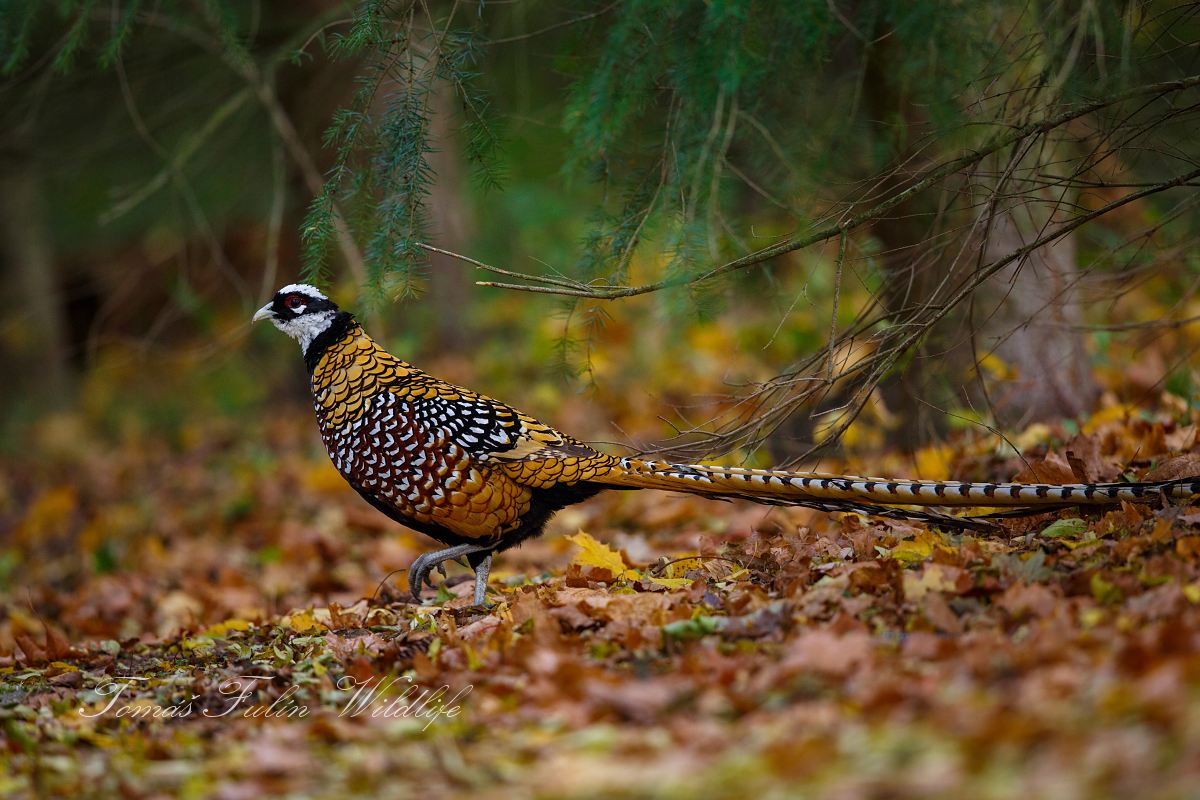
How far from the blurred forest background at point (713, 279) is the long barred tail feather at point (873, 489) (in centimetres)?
14

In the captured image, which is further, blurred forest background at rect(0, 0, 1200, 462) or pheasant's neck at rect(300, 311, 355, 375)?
pheasant's neck at rect(300, 311, 355, 375)

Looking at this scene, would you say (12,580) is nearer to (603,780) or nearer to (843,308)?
(843,308)

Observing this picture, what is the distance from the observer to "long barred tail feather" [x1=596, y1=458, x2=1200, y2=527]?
438 cm

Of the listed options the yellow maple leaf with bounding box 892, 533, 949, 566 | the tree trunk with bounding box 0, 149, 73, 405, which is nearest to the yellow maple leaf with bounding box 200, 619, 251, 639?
the yellow maple leaf with bounding box 892, 533, 949, 566

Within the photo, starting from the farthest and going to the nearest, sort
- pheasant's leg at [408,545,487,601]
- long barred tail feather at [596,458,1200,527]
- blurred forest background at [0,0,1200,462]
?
pheasant's leg at [408,545,487,601] < blurred forest background at [0,0,1200,462] < long barred tail feather at [596,458,1200,527]

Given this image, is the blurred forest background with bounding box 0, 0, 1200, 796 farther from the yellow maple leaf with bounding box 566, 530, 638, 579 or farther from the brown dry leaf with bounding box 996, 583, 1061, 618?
the yellow maple leaf with bounding box 566, 530, 638, 579

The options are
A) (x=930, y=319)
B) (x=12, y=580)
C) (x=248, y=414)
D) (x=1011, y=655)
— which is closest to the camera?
(x=1011, y=655)

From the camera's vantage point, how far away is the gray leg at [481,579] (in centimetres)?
527

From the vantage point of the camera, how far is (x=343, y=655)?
4508 mm

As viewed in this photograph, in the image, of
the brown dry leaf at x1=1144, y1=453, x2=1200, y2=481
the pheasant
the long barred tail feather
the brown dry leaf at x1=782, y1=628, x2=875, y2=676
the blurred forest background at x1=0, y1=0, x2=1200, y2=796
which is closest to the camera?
the brown dry leaf at x1=782, y1=628, x2=875, y2=676

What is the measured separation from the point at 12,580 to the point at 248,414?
436 centimetres

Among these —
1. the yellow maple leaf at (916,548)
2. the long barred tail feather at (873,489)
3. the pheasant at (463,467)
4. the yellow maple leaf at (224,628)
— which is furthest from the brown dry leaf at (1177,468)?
the yellow maple leaf at (224,628)

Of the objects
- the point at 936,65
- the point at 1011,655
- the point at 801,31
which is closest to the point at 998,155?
the point at 936,65

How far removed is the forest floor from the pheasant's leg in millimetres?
183
